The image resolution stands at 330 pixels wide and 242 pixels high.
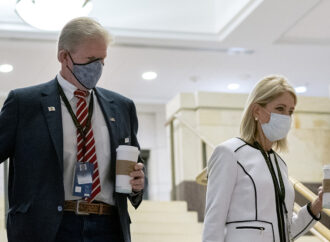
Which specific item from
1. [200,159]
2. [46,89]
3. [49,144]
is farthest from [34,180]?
[200,159]

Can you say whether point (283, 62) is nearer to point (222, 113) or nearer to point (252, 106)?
point (222, 113)

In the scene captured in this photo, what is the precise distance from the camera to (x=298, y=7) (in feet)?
38.9

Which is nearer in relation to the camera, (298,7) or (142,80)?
(298,7)

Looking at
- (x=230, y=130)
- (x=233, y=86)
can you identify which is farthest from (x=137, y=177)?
(x=233, y=86)

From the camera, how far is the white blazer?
3541 millimetres

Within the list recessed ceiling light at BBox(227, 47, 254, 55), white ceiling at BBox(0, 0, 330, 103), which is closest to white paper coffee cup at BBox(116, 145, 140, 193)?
white ceiling at BBox(0, 0, 330, 103)

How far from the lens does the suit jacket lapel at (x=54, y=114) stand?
10.5ft

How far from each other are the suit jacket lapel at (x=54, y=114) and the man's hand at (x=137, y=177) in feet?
1.09

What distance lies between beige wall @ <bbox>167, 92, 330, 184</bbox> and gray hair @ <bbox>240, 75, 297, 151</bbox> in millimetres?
7045

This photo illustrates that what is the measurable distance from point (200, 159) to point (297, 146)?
1553 mm

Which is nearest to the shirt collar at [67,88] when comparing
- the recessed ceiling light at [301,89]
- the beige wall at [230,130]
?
the beige wall at [230,130]

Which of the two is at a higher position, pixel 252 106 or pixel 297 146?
pixel 297 146

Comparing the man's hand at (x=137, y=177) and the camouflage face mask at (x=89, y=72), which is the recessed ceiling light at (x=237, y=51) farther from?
the man's hand at (x=137, y=177)

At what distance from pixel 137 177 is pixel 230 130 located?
8464mm
